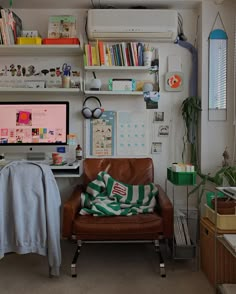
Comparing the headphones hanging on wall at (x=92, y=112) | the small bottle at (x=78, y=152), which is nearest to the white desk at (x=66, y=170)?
the small bottle at (x=78, y=152)

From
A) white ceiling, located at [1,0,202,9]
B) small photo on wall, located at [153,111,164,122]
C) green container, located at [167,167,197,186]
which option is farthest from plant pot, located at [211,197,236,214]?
white ceiling, located at [1,0,202,9]

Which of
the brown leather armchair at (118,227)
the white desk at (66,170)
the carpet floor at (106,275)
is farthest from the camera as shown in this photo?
the white desk at (66,170)

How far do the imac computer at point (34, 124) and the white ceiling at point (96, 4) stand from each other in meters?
1.00

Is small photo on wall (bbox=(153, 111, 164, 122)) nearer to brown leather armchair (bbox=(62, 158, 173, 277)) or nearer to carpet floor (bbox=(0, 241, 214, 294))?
brown leather armchair (bbox=(62, 158, 173, 277))

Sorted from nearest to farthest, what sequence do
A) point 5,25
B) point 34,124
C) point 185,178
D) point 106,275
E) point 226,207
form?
point 226,207 → point 106,275 → point 185,178 → point 5,25 → point 34,124

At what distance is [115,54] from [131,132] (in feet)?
2.57

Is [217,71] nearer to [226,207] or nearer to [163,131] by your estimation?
[163,131]

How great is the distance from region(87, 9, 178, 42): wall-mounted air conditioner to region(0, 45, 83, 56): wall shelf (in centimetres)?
26

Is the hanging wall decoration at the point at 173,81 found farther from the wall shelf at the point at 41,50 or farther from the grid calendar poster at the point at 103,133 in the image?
the wall shelf at the point at 41,50

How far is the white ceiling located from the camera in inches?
111

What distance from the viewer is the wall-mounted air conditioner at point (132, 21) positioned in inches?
109

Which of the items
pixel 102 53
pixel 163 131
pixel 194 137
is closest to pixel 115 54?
pixel 102 53

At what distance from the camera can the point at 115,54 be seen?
9.24 ft

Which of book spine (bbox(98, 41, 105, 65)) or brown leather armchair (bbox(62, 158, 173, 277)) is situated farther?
book spine (bbox(98, 41, 105, 65))
